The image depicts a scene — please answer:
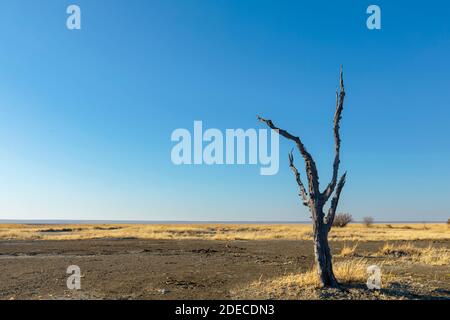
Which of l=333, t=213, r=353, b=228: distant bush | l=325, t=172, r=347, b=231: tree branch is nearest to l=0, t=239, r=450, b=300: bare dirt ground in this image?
l=325, t=172, r=347, b=231: tree branch

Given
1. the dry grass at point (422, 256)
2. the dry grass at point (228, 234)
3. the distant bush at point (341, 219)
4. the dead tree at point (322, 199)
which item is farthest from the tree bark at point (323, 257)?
the distant bush at point (341, 219)

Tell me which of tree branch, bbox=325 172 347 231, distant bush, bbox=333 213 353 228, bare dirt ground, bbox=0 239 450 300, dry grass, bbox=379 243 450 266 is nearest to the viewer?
bare dirt ground, bbox=0 239 450 300

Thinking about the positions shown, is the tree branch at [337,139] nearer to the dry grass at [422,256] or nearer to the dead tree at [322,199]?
the dead tree at [322,199]

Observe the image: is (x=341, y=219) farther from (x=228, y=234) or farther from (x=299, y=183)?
(x=299, y=183)

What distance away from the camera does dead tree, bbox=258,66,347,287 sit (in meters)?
9.90

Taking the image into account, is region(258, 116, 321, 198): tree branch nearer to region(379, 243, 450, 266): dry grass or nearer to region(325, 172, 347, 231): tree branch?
region(325, 172, 347, 231): tree branch

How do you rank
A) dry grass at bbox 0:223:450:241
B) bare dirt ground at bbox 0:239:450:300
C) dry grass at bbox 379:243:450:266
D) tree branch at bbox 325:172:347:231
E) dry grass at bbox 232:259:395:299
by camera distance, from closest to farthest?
dry grass at bbox 232:259:395:299
bare dirt ground at bbox 0:239:450:300
tree branch at bbox 325:172:347:231
dry grass at bbox 379:243:450:266
dry grass at bbox 0:223:450:241

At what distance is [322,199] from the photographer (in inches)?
400

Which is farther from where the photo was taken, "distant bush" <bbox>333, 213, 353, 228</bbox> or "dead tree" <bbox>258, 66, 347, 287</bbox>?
"distant bush" <bbox>333, 213, 353, 228</bbox>

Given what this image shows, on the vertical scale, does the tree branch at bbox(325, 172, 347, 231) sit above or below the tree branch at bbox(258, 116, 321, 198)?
below

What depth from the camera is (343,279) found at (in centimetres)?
1056

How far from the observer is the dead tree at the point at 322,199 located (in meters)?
9.90

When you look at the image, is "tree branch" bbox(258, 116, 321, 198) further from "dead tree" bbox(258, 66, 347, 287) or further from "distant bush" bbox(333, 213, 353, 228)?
"distant bush" bbox(333, 213, 353, 228)

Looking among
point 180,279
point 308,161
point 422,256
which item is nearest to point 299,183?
point 308,161
